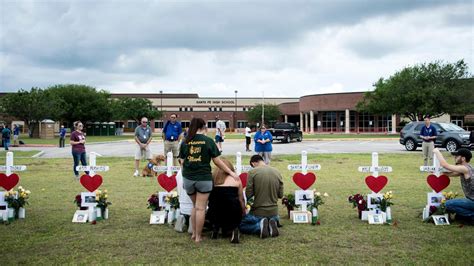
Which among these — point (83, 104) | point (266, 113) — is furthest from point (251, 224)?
point (266, 113)

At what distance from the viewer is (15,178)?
26.1ft

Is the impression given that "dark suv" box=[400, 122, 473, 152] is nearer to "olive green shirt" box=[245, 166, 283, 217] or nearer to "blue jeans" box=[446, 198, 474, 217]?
"blue jeans" box=[446, 198, 474, 217]

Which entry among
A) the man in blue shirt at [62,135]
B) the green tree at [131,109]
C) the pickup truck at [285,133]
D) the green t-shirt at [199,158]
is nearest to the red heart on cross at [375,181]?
the green t-shirt at [199,158]

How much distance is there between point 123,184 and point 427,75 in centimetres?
4605

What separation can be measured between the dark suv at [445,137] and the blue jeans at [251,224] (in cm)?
1793

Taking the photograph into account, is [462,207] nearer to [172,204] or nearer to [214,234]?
[214,234]

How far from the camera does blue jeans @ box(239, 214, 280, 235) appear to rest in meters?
6.68

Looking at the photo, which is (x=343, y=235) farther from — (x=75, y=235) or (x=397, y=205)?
(x=75, y=235)

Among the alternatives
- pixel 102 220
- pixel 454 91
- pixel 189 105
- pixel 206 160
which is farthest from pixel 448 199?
pixel 189 105

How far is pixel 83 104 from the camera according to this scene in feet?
219

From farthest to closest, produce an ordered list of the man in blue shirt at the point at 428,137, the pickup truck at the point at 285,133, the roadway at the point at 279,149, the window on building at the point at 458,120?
the window on building at the point at 458,120 → the pickup truck at the point at 285,133 → the roadway at the point at 279,149 → the man in blue shirt at the point at 428,137

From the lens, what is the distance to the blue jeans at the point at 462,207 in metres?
7.09

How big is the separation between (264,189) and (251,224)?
22.2 inches

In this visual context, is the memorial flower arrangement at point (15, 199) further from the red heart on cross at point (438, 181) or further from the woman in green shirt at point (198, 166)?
the red heart on cross at point (438, 181)
